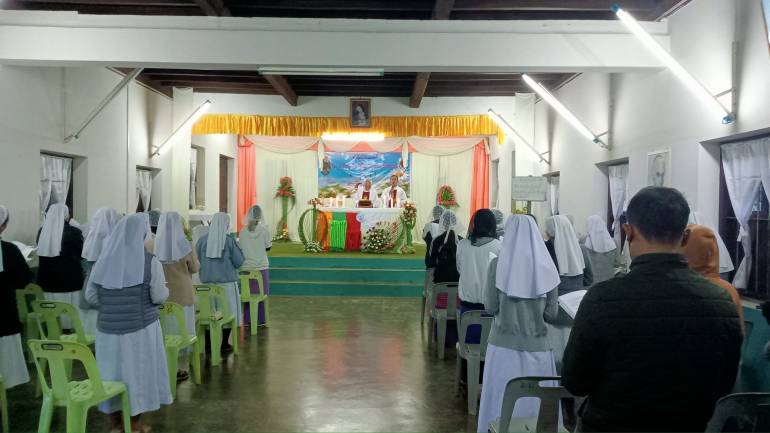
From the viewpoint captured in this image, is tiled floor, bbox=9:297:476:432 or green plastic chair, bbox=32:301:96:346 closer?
tiled floor, bbox=9:297:476:432

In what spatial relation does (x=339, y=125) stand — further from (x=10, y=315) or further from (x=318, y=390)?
(x=10, y=315)

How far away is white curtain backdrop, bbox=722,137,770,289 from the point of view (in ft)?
15.6

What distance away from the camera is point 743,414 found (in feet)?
6.68

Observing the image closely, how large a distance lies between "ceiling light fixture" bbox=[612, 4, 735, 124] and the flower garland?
1060 cm

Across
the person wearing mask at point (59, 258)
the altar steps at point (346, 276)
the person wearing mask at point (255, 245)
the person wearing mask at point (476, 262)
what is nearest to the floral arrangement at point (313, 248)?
the altar steps at point (346, 276)

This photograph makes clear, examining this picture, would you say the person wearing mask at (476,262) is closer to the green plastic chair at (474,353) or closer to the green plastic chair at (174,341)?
the green plastic chair at (474,353)

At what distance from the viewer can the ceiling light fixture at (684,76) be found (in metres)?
4.85

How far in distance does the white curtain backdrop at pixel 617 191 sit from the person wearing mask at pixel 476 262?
9.66ft

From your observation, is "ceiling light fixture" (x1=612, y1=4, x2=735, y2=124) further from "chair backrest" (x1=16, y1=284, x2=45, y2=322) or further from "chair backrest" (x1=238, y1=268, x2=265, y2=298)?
"chair backrest" (x1=16, y1=284, x2=45, y2=322)

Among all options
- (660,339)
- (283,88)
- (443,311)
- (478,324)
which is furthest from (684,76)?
(283,88)

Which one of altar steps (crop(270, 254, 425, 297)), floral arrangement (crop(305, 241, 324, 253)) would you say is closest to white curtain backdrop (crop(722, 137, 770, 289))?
altar steps (crop(270, 254, 425, 297))

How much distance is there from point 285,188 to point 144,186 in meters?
4.95

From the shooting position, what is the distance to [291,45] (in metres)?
6.29

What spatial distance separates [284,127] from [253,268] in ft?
17.0
